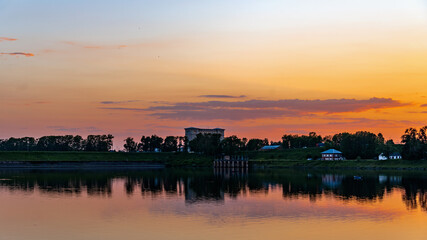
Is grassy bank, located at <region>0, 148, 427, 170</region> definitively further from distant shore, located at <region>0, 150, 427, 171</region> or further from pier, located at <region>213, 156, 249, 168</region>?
pier, located at <region>213, 156, 249, 168</region>

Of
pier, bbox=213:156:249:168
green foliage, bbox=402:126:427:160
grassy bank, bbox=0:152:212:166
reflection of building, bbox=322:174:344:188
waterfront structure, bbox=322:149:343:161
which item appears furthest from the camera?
grassy bank, bbox=0:152:212:166

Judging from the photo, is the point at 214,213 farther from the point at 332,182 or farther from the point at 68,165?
the point at 68,165

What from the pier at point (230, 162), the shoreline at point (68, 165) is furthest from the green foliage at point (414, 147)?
the shoreline at point (68, 165)

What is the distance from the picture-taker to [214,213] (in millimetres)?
45500

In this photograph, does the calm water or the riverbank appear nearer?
the calm water

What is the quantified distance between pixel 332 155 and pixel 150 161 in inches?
2504

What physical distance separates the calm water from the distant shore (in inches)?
2589

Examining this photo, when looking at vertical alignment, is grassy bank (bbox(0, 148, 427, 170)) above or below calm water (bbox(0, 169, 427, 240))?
above

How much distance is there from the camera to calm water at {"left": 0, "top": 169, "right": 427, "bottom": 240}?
1412 inches

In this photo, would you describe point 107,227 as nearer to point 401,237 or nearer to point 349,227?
point 349,227

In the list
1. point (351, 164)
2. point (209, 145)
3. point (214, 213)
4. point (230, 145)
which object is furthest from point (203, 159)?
point (214, 213)

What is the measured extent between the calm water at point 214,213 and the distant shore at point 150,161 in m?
65.8

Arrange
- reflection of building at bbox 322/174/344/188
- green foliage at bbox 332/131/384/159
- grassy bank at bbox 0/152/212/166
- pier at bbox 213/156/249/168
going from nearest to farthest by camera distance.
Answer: reflection of building at bbox 322/174/344/188, green foliage at bbox 332/131/384/159, pier at bbox 213/156/249/168, grassy bank at bbox 0/152/212/166

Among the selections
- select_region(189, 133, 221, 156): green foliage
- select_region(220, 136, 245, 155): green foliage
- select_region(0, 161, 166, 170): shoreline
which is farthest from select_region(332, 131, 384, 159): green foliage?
select_region(0, 161, 166, 170): shoreline
